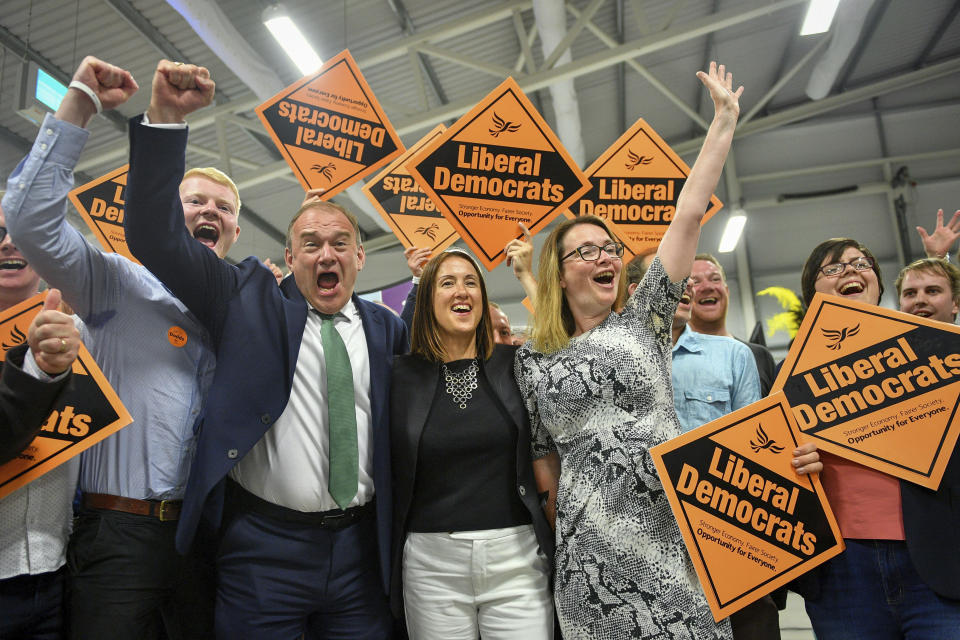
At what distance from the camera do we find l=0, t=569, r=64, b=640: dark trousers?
1.57m

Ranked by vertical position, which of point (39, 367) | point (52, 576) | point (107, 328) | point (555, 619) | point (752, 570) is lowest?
point (555, 619)

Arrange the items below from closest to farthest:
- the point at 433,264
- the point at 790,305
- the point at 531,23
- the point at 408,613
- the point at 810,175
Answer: the point at 408,613
the point at 433,264
the point at 790,305
the point at 531,23
the point at 810,175

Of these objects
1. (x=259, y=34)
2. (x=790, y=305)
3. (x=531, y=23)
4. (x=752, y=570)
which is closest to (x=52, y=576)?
(x=752, y=570)

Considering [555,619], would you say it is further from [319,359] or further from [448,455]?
[319,359]

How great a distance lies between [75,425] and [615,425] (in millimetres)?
1355

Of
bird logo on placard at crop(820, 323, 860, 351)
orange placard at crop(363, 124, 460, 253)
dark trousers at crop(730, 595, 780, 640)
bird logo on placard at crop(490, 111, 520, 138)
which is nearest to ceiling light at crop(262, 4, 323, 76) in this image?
orange placard at crop(363, 124, 460, 253)

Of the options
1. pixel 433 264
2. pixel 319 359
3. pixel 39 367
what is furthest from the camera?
pixel 433 264

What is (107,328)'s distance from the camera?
1.84 meters

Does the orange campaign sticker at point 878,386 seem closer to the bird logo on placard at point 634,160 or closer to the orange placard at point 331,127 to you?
the bird logo on placard at point 634,160

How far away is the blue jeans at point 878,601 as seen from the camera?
4.95ft

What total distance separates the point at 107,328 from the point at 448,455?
3.31ft

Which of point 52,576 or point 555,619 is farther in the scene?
point 555,619

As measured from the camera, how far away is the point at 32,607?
1.60 m

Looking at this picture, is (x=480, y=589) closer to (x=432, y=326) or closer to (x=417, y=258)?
(x=432, y=326)
